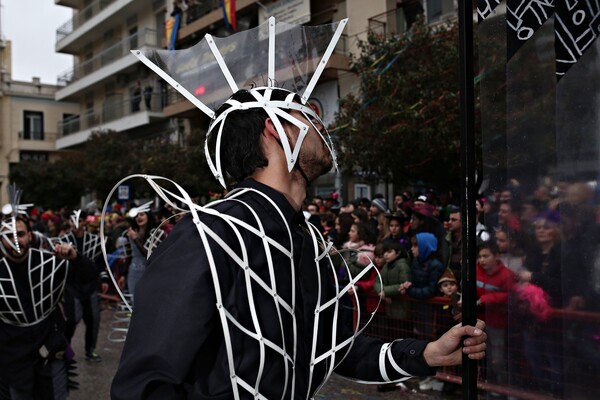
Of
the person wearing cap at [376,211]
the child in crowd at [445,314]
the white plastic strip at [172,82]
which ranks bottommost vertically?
the child in crowd at [445,314]

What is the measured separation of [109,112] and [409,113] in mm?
22618

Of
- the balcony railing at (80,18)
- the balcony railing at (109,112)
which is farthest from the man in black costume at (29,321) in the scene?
the balcony railing at (80,18)

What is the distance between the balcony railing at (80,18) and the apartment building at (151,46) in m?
0.05

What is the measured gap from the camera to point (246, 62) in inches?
84.4

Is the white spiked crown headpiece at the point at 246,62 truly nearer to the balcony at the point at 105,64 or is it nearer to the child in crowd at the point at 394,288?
the child in crowd at the point at 394,288

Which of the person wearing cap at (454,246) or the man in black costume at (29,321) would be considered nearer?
the man in black costume at (29,321)

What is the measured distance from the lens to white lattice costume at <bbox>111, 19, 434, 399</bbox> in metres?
1.49

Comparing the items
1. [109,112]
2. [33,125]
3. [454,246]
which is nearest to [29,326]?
[454,246]

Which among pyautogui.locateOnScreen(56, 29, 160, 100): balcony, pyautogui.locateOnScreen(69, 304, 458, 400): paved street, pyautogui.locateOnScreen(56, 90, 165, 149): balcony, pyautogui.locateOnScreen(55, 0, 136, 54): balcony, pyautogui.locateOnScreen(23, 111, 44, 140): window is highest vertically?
pyautogui.locateOnScreen(55, 0, 136, 54): balcony

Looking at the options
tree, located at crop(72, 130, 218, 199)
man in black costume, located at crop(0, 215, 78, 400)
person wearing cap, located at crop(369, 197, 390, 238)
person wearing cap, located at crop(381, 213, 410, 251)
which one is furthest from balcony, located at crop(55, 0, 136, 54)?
man in black costume, located at crop(0, 215, 78, 400)

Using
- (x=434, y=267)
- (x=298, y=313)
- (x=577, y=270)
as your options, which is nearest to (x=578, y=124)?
(x=577, y=270)

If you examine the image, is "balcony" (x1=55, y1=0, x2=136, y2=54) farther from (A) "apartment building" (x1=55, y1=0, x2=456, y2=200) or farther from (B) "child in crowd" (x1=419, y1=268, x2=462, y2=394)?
(B) "child in crowd" (x1=419, y1=268, x2=462, y2=394)

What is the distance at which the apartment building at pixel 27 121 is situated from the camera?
37125 millimetres

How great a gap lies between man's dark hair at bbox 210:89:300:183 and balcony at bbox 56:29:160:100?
81.7 feet
